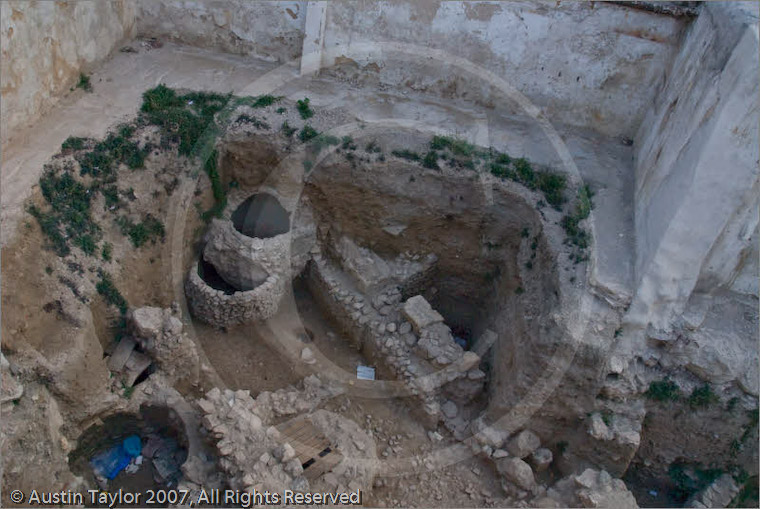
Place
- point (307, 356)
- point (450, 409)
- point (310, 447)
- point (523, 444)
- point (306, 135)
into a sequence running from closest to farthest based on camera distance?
point (310, 447)
point (523, 444)
point (450, 409)
point (306, 135)
point (307, 356)

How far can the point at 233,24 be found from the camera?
10.7 meters

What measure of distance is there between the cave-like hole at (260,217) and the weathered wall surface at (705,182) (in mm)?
5222

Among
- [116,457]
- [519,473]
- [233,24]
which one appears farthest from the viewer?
[233,24]

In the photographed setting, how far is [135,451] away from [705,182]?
760cm

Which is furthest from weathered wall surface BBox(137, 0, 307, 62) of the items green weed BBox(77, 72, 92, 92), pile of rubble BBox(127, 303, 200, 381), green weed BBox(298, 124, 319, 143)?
pile of rubble BBox(127, 303, 200, 381)

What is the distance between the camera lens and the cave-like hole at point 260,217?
32.5 ft

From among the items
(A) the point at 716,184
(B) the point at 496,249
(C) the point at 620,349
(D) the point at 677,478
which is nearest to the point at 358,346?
(B) the point at 496,249

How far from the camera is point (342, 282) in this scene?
392 inches

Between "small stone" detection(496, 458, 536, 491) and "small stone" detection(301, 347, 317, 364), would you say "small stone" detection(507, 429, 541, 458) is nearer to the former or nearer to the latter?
"small stone" detection(496, 458, 536, 491)

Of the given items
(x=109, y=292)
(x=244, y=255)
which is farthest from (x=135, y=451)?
(x=244, y=255)

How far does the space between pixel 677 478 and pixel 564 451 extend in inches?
59.1

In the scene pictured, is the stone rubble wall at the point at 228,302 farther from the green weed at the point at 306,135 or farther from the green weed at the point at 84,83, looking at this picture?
the green weed at the point at 84,83

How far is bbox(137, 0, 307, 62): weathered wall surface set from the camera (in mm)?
10484

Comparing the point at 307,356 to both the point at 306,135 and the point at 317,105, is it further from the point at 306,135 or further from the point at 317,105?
the point at 317,105
